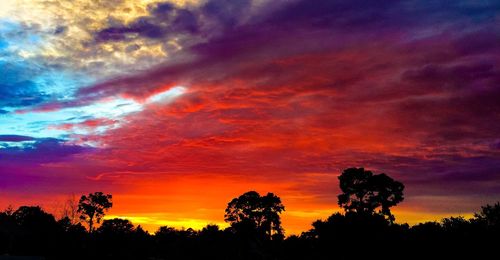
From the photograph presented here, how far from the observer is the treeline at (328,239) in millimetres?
28078

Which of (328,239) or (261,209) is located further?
(261,209)

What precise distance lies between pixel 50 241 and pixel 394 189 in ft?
150

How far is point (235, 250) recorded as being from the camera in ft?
175

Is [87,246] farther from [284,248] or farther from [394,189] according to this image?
[394,189]

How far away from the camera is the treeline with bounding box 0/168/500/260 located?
92.1 feet

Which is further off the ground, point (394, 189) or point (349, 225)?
point (394, 189)

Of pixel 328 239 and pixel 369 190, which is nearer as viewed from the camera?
pixel 328 239

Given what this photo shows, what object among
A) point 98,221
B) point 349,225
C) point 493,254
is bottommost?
point 493,254

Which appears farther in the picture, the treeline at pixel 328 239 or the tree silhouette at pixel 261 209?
the tree silhouette at pixel 261 209

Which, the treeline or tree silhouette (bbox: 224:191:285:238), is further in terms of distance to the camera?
tree silhouette (bbox: 224:191:285:238)

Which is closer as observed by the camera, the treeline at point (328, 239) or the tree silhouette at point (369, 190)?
the treeline at point (328, 239)

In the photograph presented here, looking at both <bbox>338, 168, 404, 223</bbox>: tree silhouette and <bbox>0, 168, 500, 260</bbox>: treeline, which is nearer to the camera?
<bbox>0, 168, 500, 260</bbox>: treeline

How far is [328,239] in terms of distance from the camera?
33969 mm

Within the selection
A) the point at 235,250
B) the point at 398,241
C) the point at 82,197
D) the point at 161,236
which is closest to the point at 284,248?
the point at 235,250
